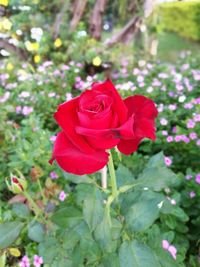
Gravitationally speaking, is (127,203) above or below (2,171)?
above

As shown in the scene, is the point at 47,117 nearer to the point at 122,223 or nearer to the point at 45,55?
the point at 45,55

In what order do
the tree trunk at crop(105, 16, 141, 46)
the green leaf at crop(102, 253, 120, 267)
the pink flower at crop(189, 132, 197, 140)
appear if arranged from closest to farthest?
the green leaf at crop(102, 253, 120, 267) < the pink flower at crop(189, 132, 197, 140) < the tree trunk at crop(105, 16, 141, 46)

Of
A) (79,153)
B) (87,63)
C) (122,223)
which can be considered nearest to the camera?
(79,153)

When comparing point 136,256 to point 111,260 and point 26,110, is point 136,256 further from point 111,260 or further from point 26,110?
point 26,110

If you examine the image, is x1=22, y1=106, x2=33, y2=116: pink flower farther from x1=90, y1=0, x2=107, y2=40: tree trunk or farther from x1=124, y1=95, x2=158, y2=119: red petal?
x1=90, y1=0, x2=107, y2=40: tree trunk

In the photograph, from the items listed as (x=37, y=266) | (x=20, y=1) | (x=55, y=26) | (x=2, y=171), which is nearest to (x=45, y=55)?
(x=55, y=26)

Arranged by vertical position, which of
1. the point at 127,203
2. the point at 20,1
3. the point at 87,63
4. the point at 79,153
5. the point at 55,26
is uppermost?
the point at 79,153

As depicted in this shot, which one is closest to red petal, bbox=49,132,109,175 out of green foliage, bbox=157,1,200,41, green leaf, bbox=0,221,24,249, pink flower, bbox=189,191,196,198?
green leaf, bbox=0,221,24,249
